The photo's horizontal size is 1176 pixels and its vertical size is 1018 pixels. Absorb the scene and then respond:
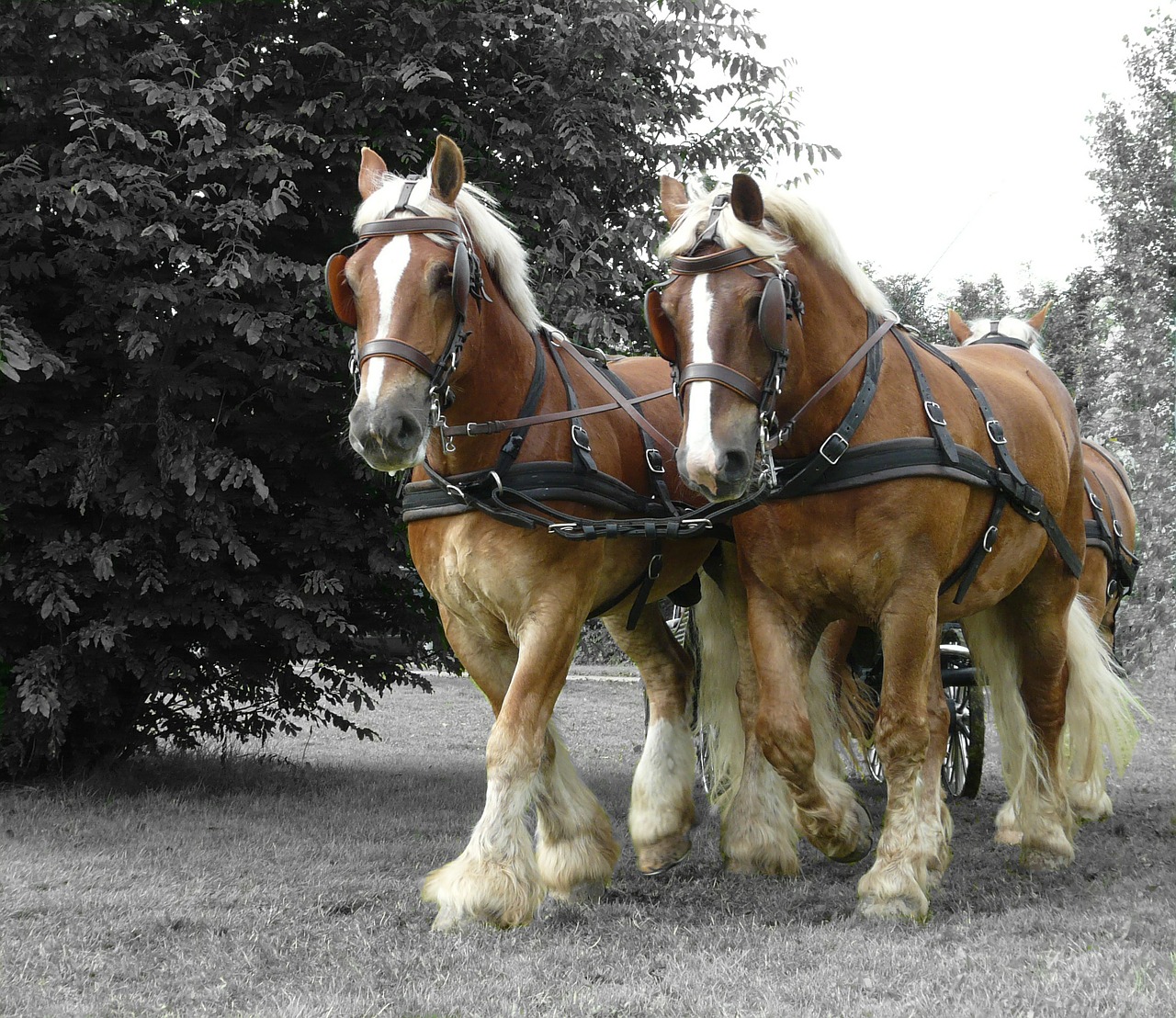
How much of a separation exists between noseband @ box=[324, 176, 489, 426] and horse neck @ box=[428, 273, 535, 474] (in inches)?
4.5

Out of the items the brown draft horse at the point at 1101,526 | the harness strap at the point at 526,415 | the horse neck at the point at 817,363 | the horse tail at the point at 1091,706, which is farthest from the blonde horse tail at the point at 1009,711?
the harness strap at the point at 526,415

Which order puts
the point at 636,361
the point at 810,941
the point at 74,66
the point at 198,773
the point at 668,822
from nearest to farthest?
the point at 810,941 → the point at 668,822 → the point at 636,361 → the point at 74,66 → the point at 198,773

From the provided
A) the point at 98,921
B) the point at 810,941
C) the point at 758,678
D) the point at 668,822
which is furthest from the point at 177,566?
the point at 810,941

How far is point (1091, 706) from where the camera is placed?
203 inches

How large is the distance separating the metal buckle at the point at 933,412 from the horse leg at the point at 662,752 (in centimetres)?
158

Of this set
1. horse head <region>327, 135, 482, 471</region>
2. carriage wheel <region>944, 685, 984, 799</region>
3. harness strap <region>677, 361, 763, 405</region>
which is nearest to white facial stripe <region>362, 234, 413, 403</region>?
horse head <region>327, 135, 482, 471</region>

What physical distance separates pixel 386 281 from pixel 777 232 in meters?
1.25

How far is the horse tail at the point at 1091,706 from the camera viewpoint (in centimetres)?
512

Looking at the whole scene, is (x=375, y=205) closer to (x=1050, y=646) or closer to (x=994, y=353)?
(x=994, y=353)

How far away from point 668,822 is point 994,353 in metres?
2.47

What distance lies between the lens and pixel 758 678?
3877mm

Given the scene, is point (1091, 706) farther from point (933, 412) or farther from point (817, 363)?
point (817, 363)

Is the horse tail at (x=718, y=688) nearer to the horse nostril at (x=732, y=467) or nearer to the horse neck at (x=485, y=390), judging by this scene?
the horse neck at (x=485, y=390)

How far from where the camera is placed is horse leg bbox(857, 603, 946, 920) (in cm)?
373
